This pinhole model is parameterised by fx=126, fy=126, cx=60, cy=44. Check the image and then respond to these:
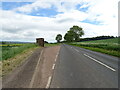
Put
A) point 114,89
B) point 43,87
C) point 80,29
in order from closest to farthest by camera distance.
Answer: point 114,89 < point 43,87 < point 80,29

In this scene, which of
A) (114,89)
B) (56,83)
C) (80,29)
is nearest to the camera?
(114,89)

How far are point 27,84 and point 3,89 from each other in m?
1.02

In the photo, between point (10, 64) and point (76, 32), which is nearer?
point (10, 64)

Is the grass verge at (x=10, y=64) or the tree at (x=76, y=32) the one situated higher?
the tree at (x=76, y=32)

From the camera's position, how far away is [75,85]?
17.7 ft

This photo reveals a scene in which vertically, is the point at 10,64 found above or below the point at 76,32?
below

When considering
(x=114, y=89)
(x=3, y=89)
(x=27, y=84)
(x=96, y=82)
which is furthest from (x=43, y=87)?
(x=114, y=89)

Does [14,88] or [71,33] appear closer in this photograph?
[14,88]

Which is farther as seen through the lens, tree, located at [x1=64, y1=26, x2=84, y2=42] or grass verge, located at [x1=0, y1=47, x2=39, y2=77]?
tree, located at [x1=64, y1=26, x2=84, y2=42]

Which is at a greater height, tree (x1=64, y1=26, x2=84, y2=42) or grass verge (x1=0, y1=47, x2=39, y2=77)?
tree (x1=64, y1=26, x2=84, y2=42)

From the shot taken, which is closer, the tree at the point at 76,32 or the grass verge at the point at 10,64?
the grass verge at the point at 10,64

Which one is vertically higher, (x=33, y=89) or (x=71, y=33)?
(x=71, y=33)

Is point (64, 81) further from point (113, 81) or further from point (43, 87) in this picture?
point (113, 81)

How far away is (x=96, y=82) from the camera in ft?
18.8
